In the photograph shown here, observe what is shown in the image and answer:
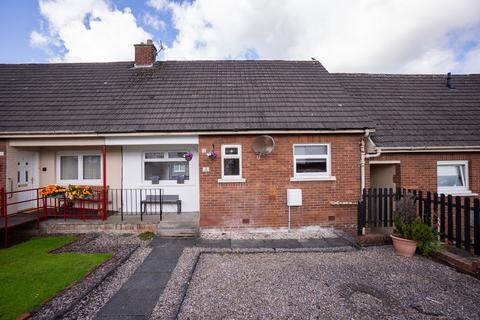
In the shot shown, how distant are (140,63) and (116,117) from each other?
15.4 ft

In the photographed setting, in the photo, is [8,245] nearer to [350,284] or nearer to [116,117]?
[116,117]

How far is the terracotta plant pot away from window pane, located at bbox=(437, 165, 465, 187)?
452cm

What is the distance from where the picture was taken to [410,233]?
247 inches

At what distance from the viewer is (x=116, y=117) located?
880 centimetres

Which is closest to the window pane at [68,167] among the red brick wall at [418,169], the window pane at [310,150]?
the window pane at [310,150]

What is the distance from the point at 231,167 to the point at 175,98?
3.71 m

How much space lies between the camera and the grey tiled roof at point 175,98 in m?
8.45

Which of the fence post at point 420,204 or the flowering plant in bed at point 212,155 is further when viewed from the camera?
the flowering plant in bed at point 212,155

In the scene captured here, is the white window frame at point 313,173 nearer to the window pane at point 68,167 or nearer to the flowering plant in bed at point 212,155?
the flowering plant in bed at point 212,155

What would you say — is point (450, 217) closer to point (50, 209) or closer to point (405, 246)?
point (405, 246)

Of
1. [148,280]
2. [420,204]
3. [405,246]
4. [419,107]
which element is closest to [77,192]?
[148,280]

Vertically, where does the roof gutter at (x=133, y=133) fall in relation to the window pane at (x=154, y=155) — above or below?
above

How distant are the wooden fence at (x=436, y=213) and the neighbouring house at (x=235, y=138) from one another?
0.79 meters

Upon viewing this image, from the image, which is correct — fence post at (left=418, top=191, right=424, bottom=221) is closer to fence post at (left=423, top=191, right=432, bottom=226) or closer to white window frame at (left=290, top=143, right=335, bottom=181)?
fence post at (left=423, top=191, right=432, bottom=226)
